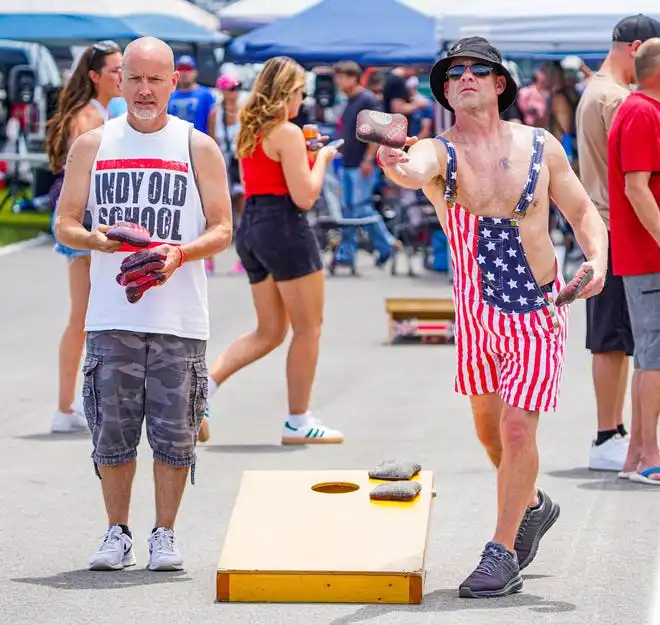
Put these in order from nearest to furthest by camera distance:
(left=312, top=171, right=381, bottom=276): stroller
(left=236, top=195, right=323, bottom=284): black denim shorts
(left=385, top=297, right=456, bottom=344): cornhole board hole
→ 1. (left=236, top=195, right=323, bottom=284): black denim shorts
2. (left=385, top=297, right=456, bottom=344): cornhole board hole
3. (left=312, top=171, right=381, bottom=276): stroller

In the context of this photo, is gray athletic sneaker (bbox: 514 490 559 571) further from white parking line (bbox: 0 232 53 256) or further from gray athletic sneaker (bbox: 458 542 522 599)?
white parking line (bbox: 0 232 53 256)

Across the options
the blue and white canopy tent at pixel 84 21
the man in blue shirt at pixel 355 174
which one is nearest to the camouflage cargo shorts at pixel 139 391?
the man in blue shirt at pixel 355 174

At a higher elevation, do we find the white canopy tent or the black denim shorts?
the white canopy tent

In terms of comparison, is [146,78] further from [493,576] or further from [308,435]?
[308,435]

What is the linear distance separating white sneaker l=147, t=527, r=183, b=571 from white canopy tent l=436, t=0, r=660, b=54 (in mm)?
12005

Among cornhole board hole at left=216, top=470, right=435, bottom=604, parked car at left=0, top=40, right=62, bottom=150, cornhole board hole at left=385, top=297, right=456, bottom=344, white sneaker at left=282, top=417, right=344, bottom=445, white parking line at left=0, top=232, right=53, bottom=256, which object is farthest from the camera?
parked car at left=0, top=40, right=62, bottom=150

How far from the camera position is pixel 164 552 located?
19.8 feet

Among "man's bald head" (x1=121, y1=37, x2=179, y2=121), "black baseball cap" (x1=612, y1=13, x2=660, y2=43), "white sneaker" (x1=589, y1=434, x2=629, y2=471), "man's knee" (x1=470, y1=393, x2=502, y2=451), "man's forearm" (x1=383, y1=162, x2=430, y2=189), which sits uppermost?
"black baseball cap" (x1=612, y1=13, x2=660, y2=43)

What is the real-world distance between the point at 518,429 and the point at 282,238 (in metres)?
3.31

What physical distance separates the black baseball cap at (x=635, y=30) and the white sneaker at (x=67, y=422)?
11.6 feet

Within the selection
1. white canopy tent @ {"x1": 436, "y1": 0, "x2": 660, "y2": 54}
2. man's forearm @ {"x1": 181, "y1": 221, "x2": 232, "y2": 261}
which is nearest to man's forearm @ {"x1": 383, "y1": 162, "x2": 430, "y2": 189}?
man's forearm @ {"x1": 181, "y1": 221, "x2": 232, "y2": 261}

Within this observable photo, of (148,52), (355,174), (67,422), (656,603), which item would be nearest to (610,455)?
(656,603)

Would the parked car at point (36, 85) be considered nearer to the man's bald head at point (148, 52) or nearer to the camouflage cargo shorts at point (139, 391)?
the man's bald head at point (148, 52)

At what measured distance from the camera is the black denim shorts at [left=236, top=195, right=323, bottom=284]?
880 cm
